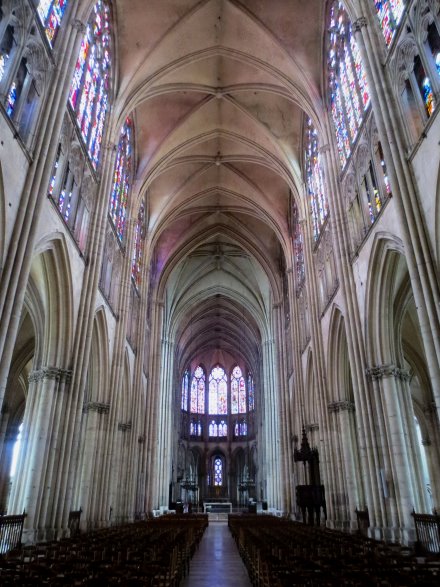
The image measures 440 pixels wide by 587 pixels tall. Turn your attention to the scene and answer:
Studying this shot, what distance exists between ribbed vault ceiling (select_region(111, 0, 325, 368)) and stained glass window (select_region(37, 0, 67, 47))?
6.10 m

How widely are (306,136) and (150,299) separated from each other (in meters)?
15.0

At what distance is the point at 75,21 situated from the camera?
1356 centimetres

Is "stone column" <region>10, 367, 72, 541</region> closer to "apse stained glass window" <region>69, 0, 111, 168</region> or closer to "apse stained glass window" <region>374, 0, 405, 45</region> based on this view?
"apse stained glass window" <region>69, 0, 111, 168</region>

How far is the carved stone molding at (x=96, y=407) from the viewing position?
61.0 feet

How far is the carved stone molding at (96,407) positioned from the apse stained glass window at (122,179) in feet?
24.6

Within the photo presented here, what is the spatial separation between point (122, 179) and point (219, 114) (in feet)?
21.7

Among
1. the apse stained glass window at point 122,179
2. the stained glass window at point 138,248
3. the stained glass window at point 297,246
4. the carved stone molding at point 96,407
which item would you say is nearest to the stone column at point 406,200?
the apse stained glass window at point 122,179

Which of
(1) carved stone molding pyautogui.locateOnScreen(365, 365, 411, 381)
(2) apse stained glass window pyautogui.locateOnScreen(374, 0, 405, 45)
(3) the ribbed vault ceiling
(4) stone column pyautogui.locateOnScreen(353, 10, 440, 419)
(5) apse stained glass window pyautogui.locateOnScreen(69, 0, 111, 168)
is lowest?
(1) carved stone molding pyautogui.locateOnScreen(365, 365, 411, 381)

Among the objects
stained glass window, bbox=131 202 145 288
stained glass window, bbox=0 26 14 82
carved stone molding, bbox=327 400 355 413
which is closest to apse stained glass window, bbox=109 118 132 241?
stained glass window, bbox=131 202 145 288

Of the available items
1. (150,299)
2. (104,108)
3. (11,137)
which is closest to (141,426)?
(150,299)

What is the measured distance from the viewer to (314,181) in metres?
22.6

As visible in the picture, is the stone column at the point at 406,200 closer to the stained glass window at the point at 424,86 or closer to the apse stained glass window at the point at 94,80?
the stained glass window at the point at 424,86

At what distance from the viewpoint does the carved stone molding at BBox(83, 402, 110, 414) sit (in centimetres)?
1859

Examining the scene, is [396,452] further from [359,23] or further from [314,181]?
[314,181]
